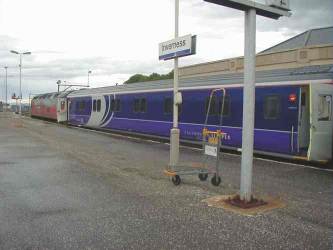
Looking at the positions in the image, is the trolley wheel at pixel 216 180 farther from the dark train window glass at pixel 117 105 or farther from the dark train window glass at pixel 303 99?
the dark train window glass at pixel 117 105

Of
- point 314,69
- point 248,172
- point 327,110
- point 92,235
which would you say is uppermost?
point 314,69

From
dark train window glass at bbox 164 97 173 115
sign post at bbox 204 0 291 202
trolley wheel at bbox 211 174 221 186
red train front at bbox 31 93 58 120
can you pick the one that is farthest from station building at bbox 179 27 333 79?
sign post at bbox 204 0 291 202

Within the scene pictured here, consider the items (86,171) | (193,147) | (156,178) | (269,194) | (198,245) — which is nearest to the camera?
(198,245)

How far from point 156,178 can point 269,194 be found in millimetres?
3067

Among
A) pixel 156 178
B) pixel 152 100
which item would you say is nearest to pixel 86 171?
pixel 156 178

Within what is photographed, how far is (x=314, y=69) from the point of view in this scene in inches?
558

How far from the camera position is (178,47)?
11.9 metres

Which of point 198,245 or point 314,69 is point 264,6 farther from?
point 314,69

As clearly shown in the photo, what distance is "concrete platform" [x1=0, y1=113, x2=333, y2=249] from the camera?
6.13 metres

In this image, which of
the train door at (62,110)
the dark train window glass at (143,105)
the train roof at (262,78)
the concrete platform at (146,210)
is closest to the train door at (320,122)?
the train roof at (262,78)

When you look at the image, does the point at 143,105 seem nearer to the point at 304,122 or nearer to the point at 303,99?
the point at 303,99

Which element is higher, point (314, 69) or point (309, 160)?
point (314, 69)

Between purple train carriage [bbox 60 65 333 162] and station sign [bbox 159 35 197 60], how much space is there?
4096mm

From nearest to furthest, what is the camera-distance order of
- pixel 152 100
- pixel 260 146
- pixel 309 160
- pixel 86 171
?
pixel 86 171
pixel 309 160
pixel 260 146
pixel 152 100
